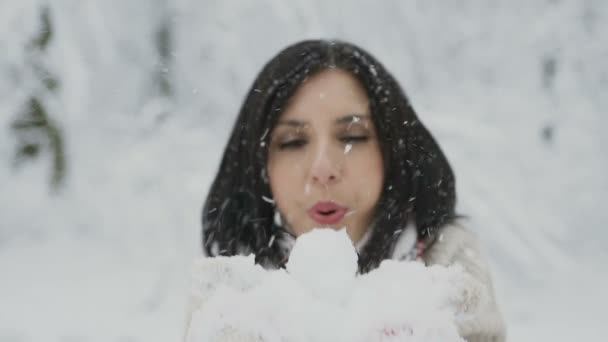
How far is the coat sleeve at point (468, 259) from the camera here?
1.33 metres

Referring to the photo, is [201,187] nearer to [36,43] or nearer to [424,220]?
[36,43]

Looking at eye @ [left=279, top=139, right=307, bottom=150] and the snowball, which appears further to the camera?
eye @ [left=279, top=139, right=307, bottom=150]

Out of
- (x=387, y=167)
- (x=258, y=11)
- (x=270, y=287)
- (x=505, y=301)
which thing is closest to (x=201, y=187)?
(x=258, y=11)

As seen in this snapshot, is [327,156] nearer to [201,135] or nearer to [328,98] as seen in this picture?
[328,98]

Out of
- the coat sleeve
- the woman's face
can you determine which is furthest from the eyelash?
the coat sleeve

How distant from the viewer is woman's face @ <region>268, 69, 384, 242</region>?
1407 millimetres

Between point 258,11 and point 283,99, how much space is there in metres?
3.03

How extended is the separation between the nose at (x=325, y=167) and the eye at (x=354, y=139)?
6 cm

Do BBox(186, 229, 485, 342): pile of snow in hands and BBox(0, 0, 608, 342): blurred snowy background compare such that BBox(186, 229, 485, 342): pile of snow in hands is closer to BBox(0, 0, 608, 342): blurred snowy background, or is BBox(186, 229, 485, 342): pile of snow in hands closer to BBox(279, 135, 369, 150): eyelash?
BBox(279, 135, 369, 150): eyelash

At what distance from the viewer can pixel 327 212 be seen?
4.73 ft

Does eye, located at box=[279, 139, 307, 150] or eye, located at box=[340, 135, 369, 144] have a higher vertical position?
eye, located at box=[340, 135, 369, 144]

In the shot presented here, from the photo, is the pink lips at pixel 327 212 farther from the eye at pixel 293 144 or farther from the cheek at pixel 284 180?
the eye at pixel 293 144

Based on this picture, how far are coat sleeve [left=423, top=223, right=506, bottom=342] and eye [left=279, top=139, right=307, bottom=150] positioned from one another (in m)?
0.54

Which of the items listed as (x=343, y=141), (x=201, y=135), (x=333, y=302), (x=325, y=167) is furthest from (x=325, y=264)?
(x=201, y=135)
